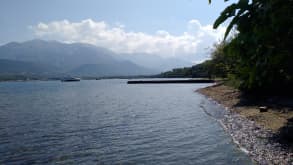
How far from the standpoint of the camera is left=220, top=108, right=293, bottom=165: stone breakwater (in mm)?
16266

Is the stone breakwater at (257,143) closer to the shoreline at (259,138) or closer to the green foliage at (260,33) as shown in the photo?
the shoreline at (259,138)

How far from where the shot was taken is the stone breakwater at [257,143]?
16.3 metres

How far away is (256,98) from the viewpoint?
148 feet

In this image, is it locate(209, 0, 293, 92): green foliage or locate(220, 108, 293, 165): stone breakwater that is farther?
locate(220, 108, 293, 165): stone breakwater

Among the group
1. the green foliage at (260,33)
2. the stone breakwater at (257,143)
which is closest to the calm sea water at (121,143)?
the stone breakwater at (257,143)

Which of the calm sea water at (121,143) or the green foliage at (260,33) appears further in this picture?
the calm sea water at (121,143)

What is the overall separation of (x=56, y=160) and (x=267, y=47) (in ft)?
53.4

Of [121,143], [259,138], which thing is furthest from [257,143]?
[121,143]

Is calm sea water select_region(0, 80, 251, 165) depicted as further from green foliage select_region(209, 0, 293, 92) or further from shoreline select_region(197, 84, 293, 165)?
green foliage select_region(209, 0, 293, 92)

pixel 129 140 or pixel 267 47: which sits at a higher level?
pixel 267 47

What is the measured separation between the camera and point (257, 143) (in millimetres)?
20234

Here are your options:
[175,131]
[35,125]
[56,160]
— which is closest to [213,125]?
[175,131]

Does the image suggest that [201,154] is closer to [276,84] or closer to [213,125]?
[213,125]

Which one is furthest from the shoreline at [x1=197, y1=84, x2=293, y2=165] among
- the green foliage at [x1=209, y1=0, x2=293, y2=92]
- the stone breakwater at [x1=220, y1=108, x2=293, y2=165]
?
the green foliage at [x1=209, y1=0, x2=293, y2=92]
